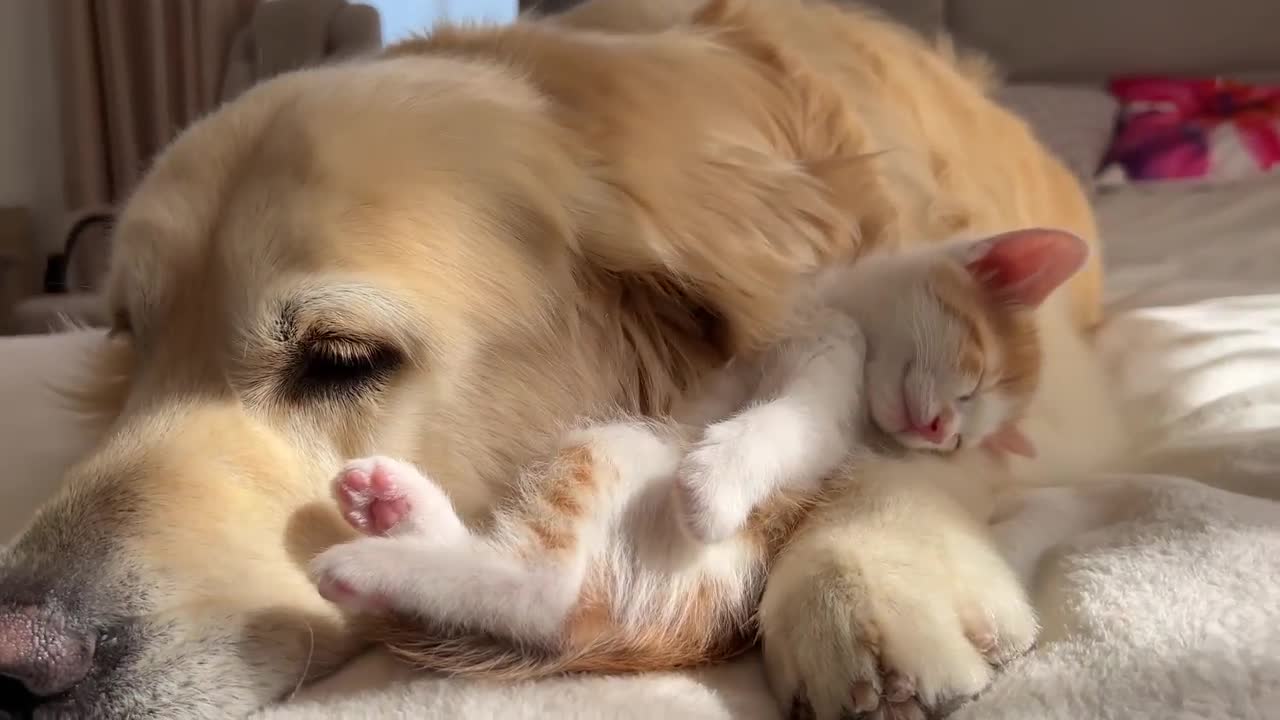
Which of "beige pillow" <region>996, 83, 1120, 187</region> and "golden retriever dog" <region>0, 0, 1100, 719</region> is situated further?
"beige pillow" <region>996, 83, 1120, 187</region>

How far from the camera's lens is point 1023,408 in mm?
1111

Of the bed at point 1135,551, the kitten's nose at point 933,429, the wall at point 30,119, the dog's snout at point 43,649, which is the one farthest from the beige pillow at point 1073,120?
the wall at point 30,119

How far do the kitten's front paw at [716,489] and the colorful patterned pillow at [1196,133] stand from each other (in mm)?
2845

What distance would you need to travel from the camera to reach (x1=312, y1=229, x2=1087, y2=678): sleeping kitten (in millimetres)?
757

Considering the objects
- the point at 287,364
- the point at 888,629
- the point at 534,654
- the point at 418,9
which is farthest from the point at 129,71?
the point at 888,629

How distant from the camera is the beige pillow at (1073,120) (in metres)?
3.14

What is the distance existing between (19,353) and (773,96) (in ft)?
4.52

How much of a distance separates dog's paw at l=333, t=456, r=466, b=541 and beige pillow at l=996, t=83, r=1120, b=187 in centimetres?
281

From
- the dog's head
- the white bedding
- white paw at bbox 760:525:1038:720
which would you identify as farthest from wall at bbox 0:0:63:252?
white paw at bbox 760:525:1038:720

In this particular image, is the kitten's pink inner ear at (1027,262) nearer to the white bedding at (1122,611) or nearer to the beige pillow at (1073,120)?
the white bedding at (1122,611)

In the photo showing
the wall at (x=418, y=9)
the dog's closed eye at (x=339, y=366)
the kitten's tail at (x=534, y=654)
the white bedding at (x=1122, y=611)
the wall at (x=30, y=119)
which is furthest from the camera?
the wall at (x=30, y=119)

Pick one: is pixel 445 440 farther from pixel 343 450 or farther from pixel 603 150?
pixel 603 150

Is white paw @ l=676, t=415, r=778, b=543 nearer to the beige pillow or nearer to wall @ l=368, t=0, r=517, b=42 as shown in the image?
the beige pillow

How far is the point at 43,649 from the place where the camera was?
0.70 metres
